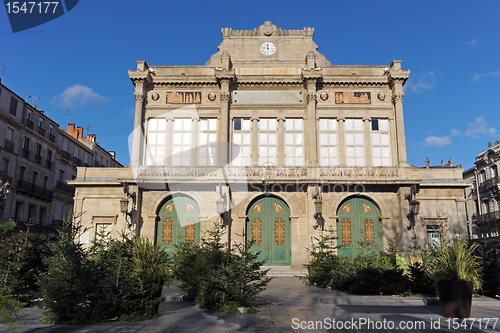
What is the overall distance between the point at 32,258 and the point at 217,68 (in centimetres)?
1698

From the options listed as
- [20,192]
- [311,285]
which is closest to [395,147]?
[311,285]

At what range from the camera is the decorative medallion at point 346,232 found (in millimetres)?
24250

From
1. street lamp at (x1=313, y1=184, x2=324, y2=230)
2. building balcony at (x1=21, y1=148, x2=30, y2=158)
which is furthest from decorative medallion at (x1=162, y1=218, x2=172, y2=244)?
building balcony at (x1=21, y1=148, x2=30, y2=158)

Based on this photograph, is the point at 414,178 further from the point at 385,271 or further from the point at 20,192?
the point at 20,192

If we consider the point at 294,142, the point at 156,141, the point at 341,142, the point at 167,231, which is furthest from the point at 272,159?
the point at 167,231

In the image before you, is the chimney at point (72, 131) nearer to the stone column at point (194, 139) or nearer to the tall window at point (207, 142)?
the stone column at point (194, 139)

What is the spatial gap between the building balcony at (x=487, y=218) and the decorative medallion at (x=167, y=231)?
3271 centimetres

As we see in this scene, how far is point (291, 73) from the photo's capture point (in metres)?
26.8

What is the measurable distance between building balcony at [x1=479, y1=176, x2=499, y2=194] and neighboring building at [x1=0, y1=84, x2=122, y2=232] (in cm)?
4033

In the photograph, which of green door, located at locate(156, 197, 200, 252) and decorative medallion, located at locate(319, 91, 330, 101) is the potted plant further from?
decorative medallion, located at locate(319, 91, 330, 101)

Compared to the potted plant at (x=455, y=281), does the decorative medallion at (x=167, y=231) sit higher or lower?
higher

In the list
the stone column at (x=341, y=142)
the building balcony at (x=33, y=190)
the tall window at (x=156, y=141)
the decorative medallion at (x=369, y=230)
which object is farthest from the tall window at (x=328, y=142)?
the building balcony at (x=33, y=190)

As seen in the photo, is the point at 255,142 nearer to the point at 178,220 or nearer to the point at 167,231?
the point at 178,220

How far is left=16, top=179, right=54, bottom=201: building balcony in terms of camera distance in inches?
1328
